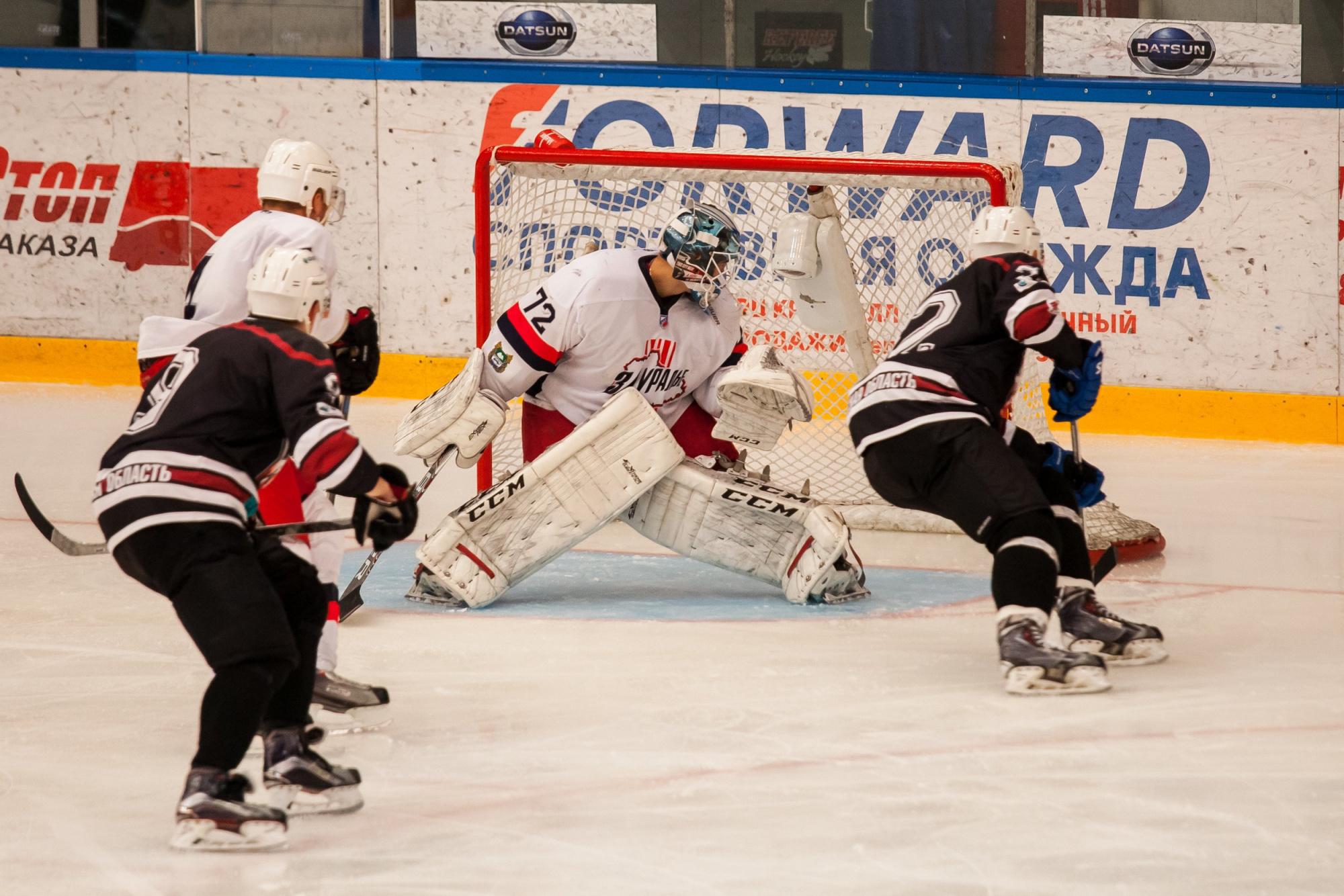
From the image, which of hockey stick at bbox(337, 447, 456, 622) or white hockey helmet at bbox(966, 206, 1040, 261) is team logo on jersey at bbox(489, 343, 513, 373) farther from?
white hockey helmet at bbox(966, 206, 1040, 261)

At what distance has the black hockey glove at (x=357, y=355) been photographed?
335cm

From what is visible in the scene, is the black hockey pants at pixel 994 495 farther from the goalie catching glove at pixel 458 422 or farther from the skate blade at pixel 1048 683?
the goalie catching glove at pixel 458 422

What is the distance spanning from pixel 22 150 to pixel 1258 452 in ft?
18.3

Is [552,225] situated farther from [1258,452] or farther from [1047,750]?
[1047,750]

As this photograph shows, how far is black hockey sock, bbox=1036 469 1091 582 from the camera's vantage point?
358cm

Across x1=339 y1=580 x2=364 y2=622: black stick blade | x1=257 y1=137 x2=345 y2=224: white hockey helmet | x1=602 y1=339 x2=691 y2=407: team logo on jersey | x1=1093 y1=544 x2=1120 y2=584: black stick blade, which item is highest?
x1=257 y1=137 x2=345 y2=224: white hockey helmet

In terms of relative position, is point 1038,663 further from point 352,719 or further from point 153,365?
point 153,365

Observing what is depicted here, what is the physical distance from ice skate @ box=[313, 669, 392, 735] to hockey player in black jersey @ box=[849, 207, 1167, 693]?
3.70ft

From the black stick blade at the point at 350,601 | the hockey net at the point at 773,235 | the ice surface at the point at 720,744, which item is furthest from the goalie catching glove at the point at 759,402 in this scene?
the black stick blade at the point at 350,601

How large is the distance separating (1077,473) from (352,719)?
1598mm

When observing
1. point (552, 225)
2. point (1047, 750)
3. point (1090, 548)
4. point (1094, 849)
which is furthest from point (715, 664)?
point (552, 225)

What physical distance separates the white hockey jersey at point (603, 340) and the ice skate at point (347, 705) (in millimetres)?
1206

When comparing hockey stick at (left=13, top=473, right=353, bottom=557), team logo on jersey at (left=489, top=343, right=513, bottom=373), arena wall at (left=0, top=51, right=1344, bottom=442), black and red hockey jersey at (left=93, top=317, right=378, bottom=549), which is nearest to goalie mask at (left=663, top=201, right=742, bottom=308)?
team logo on jersey at (left=489, top=343, right=513, bottom=373)

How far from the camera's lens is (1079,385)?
349 centimetres
